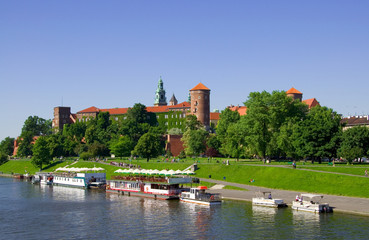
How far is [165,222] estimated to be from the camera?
5216cm

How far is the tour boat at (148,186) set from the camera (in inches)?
2884

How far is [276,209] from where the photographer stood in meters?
58.2

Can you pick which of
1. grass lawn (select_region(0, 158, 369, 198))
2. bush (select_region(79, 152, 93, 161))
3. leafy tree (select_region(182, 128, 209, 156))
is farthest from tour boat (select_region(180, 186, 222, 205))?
bush (select_region(79, 152, 93, 161))

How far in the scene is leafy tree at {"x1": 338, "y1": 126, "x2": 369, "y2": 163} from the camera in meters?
80.2

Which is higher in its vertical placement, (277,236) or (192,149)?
(192,149)

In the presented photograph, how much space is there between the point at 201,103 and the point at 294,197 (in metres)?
108

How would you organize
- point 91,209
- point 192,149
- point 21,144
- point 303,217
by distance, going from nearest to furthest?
1. point 303,217
2. point 91,209
3. point 192,149
4. point 21,144

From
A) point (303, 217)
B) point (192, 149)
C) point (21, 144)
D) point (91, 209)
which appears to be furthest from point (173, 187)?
point (21, 144)

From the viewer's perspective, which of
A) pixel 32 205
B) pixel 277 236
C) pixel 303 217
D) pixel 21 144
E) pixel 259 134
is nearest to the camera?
pixel 277 236

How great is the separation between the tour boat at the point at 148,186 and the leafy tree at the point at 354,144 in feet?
91.0

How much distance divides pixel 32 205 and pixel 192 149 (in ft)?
214

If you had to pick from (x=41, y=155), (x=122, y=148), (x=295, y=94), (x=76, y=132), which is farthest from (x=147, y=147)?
(x=76, y=132)

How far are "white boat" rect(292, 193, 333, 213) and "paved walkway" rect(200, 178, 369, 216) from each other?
1.32 m

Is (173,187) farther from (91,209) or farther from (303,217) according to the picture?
(303,217)
